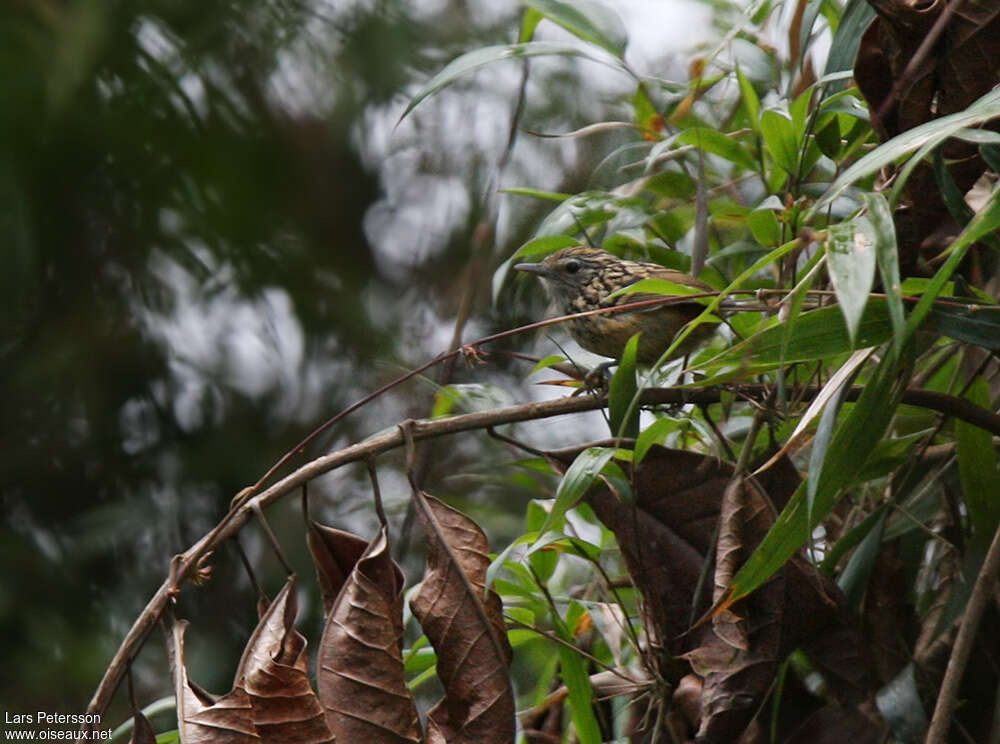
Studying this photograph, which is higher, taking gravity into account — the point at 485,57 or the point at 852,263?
the point at 485,57

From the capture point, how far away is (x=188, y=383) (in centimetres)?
412

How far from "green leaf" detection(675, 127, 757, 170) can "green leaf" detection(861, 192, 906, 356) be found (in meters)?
0.67

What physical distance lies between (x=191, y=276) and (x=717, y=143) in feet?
8.10

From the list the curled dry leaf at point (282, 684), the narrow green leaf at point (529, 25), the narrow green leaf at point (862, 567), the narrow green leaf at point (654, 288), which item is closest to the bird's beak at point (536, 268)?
the narrow green leaf at point (529, 25)

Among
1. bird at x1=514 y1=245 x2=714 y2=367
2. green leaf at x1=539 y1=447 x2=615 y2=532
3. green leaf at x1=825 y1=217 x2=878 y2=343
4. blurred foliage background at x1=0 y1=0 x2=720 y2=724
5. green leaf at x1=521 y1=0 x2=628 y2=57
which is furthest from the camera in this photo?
blurred foliage background at x1=0 y1=0 x2=720 y2=724

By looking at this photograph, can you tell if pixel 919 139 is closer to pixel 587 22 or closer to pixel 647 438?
pixel 647 438

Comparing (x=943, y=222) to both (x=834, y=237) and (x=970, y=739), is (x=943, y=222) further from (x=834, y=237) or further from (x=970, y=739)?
(x=970, y=739)

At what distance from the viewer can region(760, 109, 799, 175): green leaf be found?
1961 millimetres

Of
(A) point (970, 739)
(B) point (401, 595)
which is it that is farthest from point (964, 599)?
(B) point (401, 595)

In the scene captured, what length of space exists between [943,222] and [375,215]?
299cm

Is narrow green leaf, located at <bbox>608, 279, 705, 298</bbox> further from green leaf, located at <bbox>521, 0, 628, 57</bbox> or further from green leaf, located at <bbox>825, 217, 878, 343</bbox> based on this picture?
green leaf, located at <bbox>521, 0, 628, 57</bbox>

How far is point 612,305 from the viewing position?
252 centimetres

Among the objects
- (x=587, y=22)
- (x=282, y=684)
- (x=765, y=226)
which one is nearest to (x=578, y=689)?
(x=282, y=684)

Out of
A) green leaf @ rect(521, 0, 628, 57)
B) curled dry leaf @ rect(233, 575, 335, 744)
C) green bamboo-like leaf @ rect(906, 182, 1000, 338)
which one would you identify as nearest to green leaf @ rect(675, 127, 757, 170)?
green leaf @ rect(521, 0, 628, 57)
